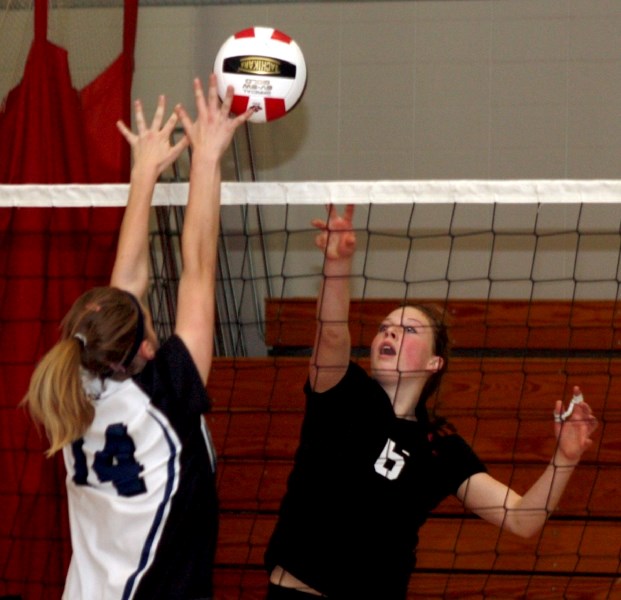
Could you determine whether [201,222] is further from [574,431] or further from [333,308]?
[574,431]

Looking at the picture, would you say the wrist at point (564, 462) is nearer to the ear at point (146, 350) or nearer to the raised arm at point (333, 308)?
the raised arm at point (333, 308)

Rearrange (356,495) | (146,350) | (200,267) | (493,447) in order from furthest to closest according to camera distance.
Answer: (493,447)
(356,495)
(200,267)
(146,350)

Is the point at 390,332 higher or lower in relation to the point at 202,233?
lower

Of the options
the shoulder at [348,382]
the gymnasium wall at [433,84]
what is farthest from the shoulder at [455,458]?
the gymnasium wall at [433,84]

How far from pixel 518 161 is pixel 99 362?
3.29m

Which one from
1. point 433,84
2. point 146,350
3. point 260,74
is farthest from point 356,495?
point 433,84

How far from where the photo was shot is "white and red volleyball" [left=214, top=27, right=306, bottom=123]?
295 centimetres

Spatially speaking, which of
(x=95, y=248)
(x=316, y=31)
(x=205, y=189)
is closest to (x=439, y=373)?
(x=205, y=189)

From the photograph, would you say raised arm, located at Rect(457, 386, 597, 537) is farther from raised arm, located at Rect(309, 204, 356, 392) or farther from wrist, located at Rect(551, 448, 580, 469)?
raised arm, located at Rect(309, 204, 356, 392)

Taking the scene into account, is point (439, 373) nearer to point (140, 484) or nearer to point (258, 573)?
point (140, 484)

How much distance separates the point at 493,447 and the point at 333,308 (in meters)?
2.04

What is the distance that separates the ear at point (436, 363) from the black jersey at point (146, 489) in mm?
743

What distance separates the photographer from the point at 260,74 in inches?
117

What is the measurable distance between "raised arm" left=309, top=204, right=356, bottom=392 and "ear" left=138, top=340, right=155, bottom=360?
16.3 inches
